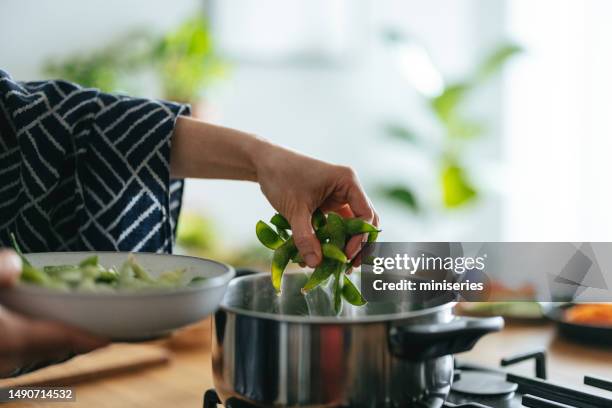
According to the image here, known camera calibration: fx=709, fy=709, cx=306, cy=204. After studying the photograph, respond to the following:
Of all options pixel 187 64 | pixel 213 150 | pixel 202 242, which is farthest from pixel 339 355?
pixel 187 64

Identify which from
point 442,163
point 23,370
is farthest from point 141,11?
point 23,370

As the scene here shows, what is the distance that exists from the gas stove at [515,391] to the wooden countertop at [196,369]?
70 millimetres

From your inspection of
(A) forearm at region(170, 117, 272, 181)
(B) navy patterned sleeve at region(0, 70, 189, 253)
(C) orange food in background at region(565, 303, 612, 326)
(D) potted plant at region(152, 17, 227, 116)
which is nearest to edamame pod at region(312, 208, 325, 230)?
(A) forearm at region(170, 117, 272, 181)

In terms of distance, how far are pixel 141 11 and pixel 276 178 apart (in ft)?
5.81

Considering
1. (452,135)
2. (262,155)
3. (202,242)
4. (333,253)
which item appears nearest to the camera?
(333,253)

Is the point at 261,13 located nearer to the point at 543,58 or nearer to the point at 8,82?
the point at 543,58

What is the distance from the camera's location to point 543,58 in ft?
9.73

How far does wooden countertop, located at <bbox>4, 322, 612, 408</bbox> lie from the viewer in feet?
3.26

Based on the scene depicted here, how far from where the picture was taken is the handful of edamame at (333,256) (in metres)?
0.85

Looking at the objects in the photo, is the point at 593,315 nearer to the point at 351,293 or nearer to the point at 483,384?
the point at 483,384

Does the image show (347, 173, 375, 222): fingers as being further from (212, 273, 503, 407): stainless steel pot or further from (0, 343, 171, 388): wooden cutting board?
(0, 343, 171, 388): wooden cutting board

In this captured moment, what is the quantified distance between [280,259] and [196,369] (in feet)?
1.20

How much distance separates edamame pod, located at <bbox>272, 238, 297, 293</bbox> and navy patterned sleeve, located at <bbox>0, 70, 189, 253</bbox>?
0.73 feet

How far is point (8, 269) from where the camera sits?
0.59m
